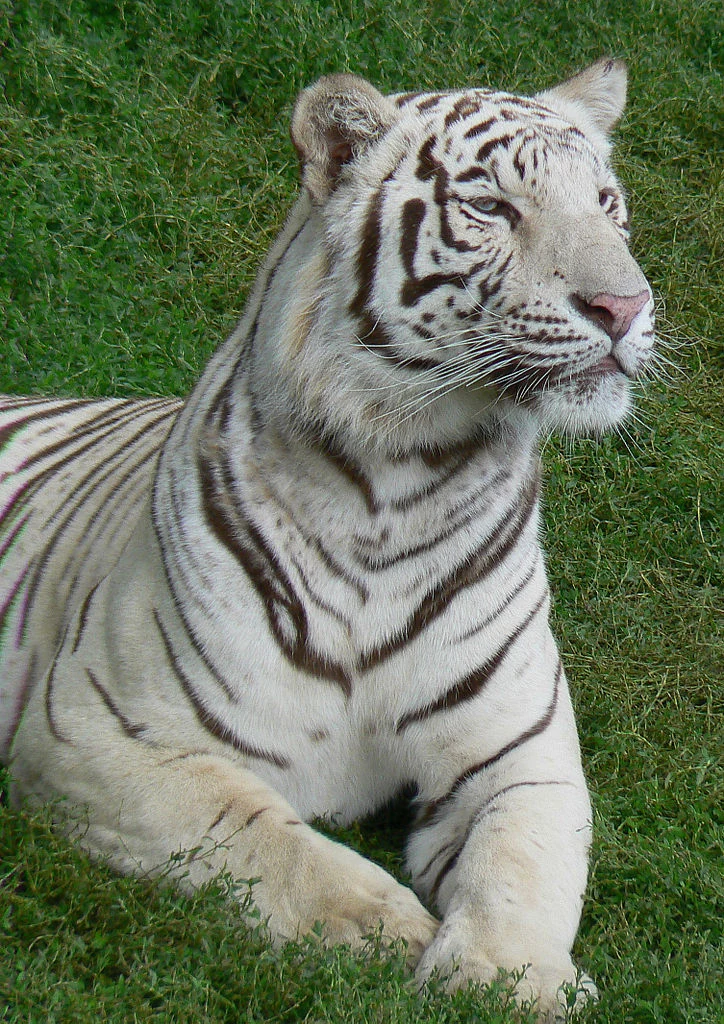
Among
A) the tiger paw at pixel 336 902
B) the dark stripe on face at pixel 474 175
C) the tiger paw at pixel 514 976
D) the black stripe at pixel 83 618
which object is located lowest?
the tiger paw at pixel 514 976

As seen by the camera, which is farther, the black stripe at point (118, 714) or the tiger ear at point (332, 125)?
the black stripe at point (118, 714)

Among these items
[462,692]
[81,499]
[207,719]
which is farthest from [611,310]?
[81,499]

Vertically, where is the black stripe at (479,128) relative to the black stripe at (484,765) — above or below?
above

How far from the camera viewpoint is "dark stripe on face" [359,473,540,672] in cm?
279

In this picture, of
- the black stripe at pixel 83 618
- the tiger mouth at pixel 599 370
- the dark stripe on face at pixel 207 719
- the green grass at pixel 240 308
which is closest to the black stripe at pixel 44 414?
the green grass at pixel 240 308

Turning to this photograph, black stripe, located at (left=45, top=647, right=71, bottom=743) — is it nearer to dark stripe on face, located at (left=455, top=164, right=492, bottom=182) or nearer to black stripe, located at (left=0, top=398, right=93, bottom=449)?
black stripe, located at (left=0, top=398, right=93, bottom=449)

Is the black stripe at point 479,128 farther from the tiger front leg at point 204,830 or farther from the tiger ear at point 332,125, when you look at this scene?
the tiger front leg at point 204,830

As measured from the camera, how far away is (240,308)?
523 centimetres

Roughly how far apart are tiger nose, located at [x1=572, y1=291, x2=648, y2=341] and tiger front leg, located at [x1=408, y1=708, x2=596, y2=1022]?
85 cm

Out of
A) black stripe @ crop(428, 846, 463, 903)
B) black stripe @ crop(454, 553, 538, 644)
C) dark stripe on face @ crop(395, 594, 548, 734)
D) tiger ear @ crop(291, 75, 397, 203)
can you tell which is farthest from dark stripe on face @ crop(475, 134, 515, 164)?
black stripe @ crop(428, 846, 463, 903)

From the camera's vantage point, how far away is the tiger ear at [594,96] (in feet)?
9.95

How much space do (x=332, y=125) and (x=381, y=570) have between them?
83 cm

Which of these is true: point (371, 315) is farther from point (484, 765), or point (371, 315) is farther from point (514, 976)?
Answer: point (514, 976)

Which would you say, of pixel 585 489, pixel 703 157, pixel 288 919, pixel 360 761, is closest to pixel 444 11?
pixel 703 157
